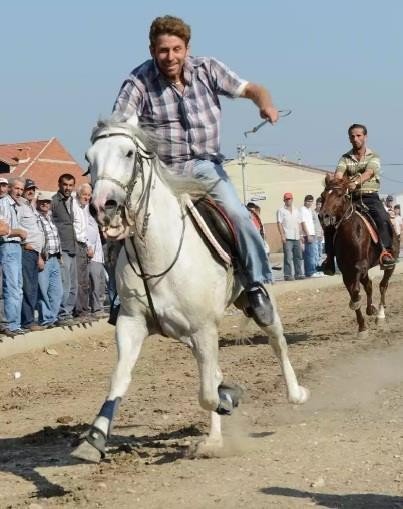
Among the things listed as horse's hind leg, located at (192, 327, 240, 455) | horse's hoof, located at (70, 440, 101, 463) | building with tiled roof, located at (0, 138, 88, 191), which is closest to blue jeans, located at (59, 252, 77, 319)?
horse's hind leg, located at (192, 327, 240, 455)

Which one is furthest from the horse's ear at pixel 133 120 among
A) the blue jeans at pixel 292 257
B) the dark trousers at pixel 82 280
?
the blue jeans at pixel 292 257

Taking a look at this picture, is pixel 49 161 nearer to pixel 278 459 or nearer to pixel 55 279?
pixel 55 279

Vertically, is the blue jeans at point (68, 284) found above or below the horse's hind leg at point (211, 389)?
below

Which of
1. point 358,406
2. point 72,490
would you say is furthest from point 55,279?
point 72,490

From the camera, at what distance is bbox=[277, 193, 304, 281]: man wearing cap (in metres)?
26.1

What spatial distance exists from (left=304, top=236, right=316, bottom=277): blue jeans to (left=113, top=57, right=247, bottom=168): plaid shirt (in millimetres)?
18935

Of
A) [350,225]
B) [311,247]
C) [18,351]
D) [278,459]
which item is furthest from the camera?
[311,247]

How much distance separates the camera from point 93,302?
1792 centimetres

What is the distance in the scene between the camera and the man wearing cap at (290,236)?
26.1m

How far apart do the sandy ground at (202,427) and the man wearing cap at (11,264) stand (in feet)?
1.24

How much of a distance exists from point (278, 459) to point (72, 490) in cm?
153

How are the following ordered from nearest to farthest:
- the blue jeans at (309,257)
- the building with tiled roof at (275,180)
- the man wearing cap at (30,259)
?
the man wearing cap at (30,259) < the blue jeans at (309,257) < the building with tiled roof at (275,180)

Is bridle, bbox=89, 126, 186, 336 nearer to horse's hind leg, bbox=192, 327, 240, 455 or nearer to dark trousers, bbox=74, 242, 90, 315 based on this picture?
horse's hind leg, bbox=192, 327, 240, 455

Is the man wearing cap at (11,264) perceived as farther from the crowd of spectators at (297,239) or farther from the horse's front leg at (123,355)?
the crowd of spectators at (297,239)
